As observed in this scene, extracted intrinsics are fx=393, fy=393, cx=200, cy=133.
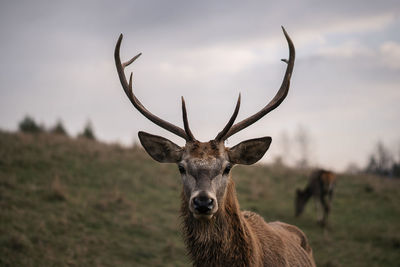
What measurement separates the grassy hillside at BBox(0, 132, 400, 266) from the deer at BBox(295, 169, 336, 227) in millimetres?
475

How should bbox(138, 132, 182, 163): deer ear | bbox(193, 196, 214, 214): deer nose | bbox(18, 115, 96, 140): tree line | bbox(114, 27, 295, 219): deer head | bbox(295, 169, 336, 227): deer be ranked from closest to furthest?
bbox(193, 196, 214, 214): deer nose < bbox(114, 27, 295, 219): deer head < bbox(138, 132, 182, 163): deer ear < bbox(295, 169, 336, 227): deer < bbox(18, 115, 96, 140): tree line

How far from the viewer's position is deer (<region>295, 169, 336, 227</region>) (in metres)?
13.0

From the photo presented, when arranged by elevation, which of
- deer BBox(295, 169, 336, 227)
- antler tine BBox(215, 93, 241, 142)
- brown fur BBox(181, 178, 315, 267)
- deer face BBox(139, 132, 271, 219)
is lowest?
deer BBox(295, 169, 336, 227)

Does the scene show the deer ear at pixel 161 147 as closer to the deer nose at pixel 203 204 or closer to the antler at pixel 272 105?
the antler at pixel 272 105

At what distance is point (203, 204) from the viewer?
12.6 ft

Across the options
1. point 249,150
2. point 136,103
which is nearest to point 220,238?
point 249,150

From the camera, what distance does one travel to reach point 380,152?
43.8 meters

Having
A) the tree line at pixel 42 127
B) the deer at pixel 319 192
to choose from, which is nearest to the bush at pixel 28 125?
the tree line at pixel 42 127

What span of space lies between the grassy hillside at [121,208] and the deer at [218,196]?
3.83 metres

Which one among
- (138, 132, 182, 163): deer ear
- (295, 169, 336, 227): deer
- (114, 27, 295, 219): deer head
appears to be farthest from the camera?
(295, 169, 336, 227): deer

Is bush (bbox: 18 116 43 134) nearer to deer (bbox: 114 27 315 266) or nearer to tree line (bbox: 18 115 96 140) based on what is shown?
tree line (bbox: 18 115 96 140)

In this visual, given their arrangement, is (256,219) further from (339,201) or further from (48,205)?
(339,201)

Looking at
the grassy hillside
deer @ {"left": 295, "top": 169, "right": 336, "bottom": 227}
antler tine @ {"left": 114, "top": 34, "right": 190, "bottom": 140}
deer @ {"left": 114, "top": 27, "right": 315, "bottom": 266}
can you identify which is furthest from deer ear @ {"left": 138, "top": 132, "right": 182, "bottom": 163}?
deer @ {"left": 295, "top": 169, "right": 336, "bottom": 227}

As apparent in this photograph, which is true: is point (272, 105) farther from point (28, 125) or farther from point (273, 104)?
point (28, 125)
